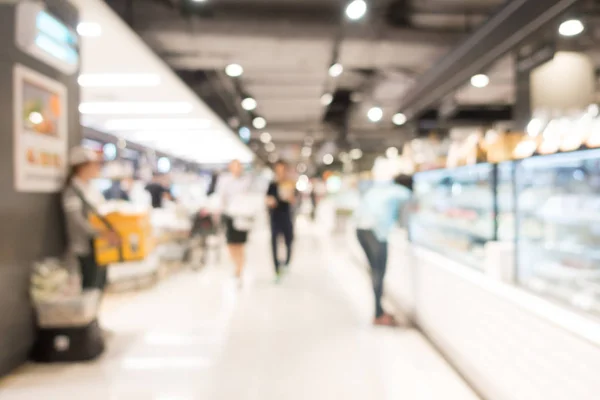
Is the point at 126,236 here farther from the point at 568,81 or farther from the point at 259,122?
the point at 259,122

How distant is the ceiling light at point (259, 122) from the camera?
46.7 ft

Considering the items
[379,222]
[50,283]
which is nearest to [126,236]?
[50,283]

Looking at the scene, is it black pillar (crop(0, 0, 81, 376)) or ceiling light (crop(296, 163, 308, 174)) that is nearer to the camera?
black pillar (crop(0, 0, 81, 376))

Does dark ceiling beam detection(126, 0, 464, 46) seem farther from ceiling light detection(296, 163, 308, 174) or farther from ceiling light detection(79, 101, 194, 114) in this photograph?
ceiling light detection(296, 163, 308, 174)

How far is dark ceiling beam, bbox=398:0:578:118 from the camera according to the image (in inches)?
141

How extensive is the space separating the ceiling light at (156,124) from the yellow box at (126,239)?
5.34 meters

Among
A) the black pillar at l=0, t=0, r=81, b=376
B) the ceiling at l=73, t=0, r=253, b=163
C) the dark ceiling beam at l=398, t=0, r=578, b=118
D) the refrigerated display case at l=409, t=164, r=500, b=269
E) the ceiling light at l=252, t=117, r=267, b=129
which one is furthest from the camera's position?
the ceiling light at l=252, t=117, r=267, b=129

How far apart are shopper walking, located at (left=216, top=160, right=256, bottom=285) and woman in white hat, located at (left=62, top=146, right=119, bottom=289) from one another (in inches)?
89.9

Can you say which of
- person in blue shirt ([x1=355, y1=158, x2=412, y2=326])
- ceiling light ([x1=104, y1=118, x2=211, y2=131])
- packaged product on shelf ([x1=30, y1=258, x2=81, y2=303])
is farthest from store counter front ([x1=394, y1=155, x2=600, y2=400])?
ceiling light ([x1=104, y1=118, x2=211, y2=131])

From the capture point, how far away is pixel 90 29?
15.0 feet

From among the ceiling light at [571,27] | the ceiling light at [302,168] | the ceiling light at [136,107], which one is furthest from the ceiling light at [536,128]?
the ceiling light at [302,168]

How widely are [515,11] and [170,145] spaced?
11.6m

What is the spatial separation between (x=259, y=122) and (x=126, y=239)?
10538mm

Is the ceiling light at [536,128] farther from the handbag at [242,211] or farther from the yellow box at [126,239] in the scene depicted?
the handbag at [242,211]
